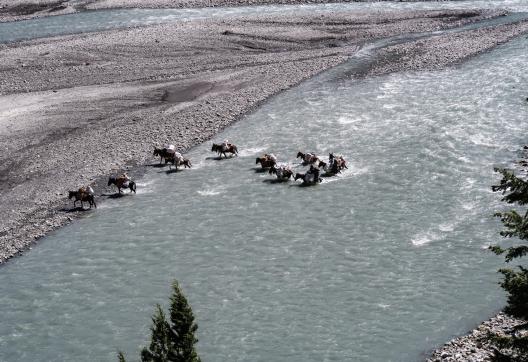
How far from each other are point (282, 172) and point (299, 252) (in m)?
7.52

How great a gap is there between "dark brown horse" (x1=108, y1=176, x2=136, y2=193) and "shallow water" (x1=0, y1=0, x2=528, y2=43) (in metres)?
37.8

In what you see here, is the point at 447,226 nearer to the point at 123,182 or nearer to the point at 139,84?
the point at 123,182

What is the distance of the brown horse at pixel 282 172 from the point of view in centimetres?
3759

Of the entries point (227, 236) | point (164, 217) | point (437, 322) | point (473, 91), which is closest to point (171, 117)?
point (164, 217)

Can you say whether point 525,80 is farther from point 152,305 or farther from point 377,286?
point 152,305

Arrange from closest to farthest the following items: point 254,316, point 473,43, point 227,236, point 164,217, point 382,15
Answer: point 254,316 → point 227,236 → point 164,217 → point 473,43 → point 382,15

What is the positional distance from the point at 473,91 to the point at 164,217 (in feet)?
79.4

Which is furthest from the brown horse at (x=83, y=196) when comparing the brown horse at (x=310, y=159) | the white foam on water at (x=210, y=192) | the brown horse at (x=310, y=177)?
the brown horse at (x=310, y=159)

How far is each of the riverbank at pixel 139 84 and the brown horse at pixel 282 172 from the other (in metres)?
7.90

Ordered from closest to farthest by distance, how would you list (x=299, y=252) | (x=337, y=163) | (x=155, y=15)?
(x=299, y=252) → (x=337, y=163) → (x=155, y=15)

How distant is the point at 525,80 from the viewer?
49.0 meters

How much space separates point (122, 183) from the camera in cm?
3766

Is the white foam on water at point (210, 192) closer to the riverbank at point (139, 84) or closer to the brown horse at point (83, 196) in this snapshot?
the brown horse at point (83, 196)

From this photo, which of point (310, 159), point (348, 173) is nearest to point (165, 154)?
point (310, 159)
